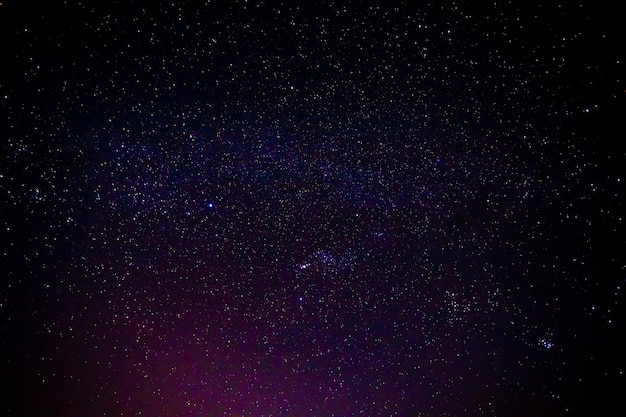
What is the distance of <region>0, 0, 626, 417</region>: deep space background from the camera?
29.6 inches

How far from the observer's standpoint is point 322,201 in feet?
2.78

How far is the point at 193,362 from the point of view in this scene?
0.93 m

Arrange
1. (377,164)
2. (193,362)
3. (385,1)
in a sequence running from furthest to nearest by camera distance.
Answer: (193,362) < (377,164) < (385,1)

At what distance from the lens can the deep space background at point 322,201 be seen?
752mm

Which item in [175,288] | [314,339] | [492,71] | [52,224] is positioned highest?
[492,71]

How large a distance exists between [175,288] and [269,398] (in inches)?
15.2

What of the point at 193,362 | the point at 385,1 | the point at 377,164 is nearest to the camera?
the point at 385,1

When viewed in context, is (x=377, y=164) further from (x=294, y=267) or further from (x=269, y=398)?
(x=269, y=398)

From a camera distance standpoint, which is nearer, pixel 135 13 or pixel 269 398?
pixel 135 13

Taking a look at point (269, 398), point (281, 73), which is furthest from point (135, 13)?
point (269, 398)

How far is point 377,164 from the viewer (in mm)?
823

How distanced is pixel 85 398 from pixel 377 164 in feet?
3.48

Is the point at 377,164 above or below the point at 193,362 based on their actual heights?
above

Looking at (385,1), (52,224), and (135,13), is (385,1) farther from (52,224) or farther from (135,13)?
(52,224)
